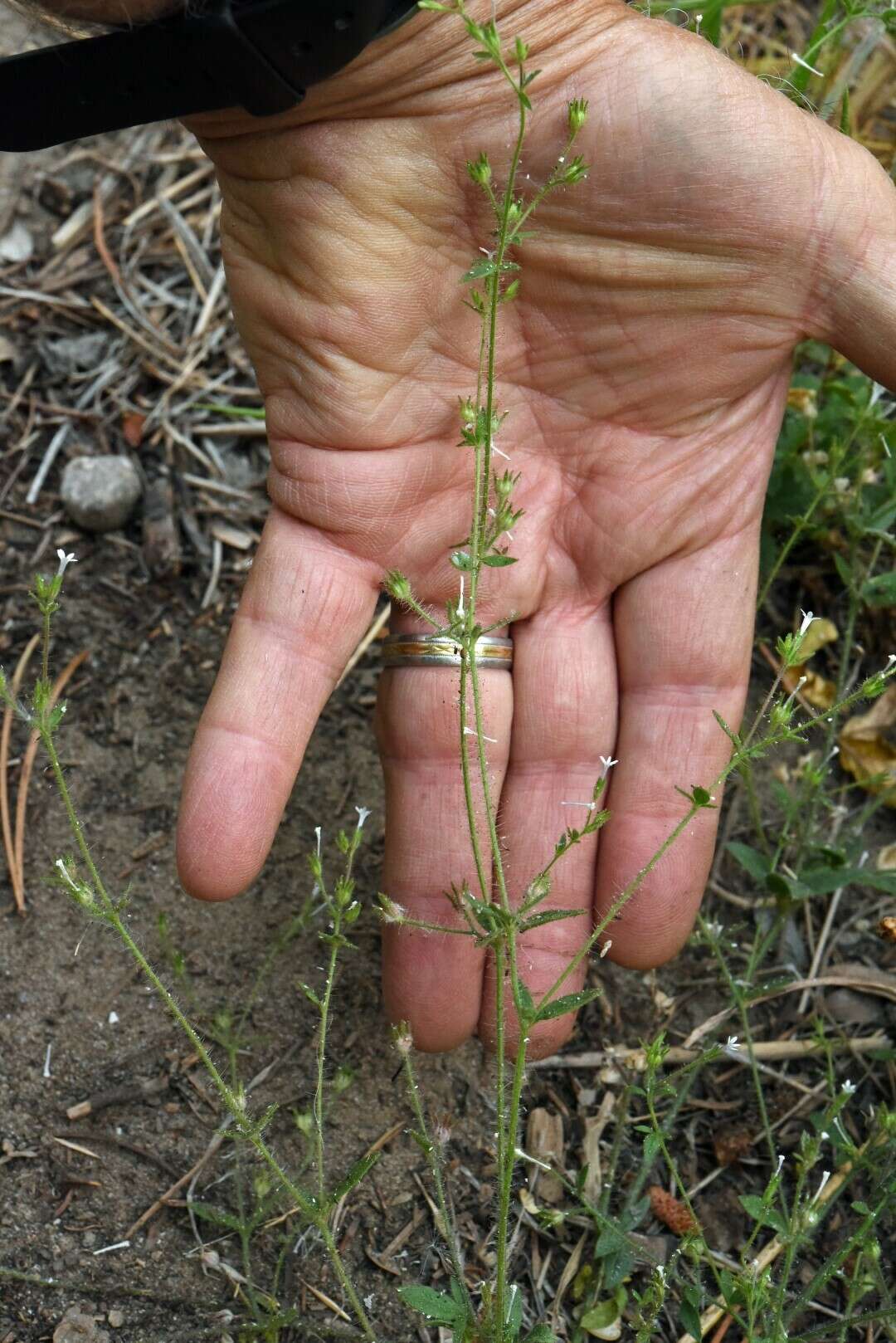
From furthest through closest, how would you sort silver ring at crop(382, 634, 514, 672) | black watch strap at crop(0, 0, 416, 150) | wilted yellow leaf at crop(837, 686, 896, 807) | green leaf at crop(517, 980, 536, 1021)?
wilted yellow leaf at crop(837, 686, 896, 807) < silver ring at crop(382, 634, 514, 672) < black watch strap at crop(0, 0, 416, 150) < green leaf at crop(517, 980, 536, 1021)

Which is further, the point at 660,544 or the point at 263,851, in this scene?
the point at 660,544

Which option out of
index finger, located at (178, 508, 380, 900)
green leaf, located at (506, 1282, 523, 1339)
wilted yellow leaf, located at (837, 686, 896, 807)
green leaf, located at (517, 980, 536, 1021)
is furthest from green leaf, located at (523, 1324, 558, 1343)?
wilted yellow leaf, located at (837, 686, 896, 807)

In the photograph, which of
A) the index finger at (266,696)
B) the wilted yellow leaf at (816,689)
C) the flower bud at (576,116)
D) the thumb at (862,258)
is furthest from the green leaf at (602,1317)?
the flower bud at (576,116)

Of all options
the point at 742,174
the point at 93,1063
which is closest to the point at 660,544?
the point at 742,174

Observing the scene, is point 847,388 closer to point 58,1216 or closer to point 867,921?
point 867,921

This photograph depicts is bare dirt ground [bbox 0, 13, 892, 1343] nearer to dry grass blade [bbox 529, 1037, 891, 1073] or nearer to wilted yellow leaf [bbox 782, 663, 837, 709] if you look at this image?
dry grass blade [bbox 529, 1037, 891, 1073]

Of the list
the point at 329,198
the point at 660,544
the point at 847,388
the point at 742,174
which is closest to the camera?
the point at 742,174

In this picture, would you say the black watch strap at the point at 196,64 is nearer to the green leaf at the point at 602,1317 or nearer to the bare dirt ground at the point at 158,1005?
the bare dirt ground at the point at 158,1005
